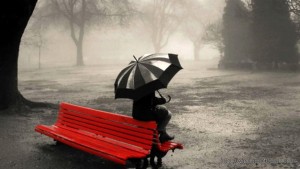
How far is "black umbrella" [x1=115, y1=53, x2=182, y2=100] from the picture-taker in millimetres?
4809

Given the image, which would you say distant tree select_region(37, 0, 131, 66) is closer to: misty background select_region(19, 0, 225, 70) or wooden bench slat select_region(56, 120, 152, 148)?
misty background select_region(19, 0, 225, 70)

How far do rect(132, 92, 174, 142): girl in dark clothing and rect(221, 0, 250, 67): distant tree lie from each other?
24.8 m

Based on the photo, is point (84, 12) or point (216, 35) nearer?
point (216, 35)

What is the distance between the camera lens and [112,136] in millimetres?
5582

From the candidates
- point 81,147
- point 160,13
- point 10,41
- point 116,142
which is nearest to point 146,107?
point 116,142

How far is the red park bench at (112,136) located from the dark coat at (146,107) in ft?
0.33

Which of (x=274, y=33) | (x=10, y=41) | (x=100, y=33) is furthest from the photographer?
(x=100, y=33)

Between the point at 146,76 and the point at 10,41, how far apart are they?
5.95 meters

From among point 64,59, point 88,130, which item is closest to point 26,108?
point 88,130

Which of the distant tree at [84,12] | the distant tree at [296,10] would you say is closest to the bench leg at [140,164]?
the distant tree at [296,10]

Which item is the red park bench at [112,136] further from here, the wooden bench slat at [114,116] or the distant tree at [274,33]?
the distant tree at [274,33]

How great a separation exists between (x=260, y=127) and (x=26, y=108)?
21.9ft

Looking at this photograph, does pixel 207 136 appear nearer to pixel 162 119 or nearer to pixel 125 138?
pixel 162 119

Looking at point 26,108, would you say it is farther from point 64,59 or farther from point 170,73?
point 64,59
